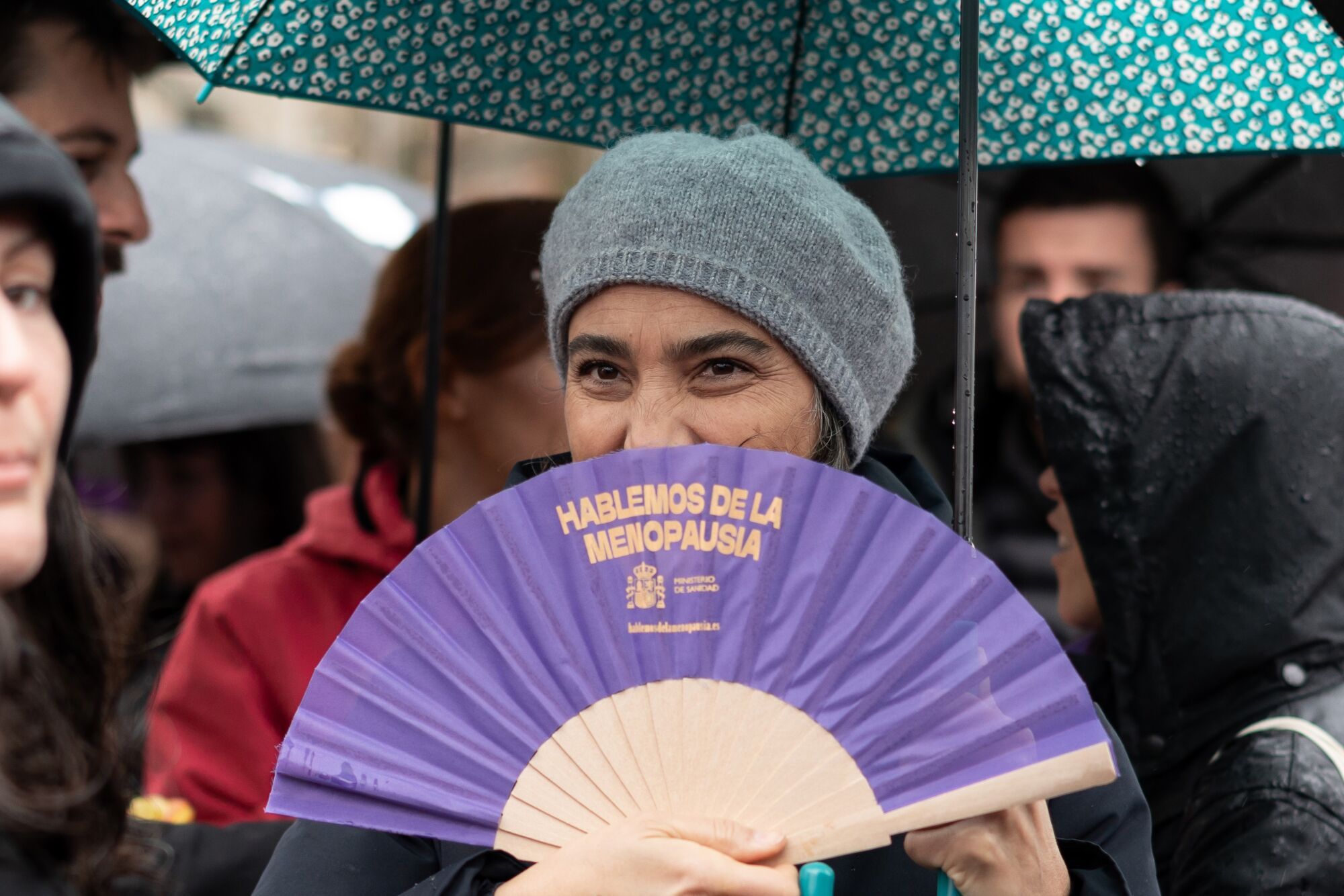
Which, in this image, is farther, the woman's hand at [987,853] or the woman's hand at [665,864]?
the woman's hand at [987,853]

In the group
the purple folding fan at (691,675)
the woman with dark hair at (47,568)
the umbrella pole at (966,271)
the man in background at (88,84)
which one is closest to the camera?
the woman with dark hair at (47,568)

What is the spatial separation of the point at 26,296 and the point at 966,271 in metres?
1.19

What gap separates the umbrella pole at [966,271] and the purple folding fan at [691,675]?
0.30 metres

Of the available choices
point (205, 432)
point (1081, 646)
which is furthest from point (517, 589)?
point (205, 432)

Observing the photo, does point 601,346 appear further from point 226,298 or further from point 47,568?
point 226,298

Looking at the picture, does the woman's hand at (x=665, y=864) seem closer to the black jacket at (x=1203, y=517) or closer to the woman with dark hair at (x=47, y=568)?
the woman with dark hair at (x=47, y=568)

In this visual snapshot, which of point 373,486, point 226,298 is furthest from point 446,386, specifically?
point 226,298

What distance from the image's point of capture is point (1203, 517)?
2566 millimetres

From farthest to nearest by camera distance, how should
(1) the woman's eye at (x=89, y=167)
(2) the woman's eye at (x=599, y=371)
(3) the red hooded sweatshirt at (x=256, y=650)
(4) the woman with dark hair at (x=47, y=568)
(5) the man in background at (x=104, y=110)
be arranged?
(3) the red hooded sweatshirt at (x=256, y=650), (1) the woman's eye at (x=89, y=167), (5) the man in background at (x=104, y=110), (2) the woman's eye at (x=599, y=371), (4) the woman with dark hair at (x=47, y=568)

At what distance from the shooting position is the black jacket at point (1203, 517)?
2.47m

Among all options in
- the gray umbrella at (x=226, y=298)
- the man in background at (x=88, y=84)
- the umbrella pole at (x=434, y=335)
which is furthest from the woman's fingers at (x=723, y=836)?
the gray umbrella at (x=226, y=298)

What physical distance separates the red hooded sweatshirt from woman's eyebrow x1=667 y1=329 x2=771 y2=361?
1.86 metres

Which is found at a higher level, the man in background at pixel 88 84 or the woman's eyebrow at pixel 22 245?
the man in background at pixel 88 84

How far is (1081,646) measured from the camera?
289 centimetres
